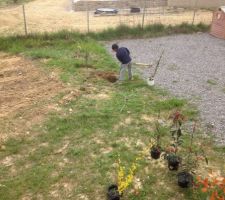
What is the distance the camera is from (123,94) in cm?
921

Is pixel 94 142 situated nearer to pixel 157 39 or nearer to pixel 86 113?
pixel 86 113

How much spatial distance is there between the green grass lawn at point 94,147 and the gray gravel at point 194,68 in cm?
49

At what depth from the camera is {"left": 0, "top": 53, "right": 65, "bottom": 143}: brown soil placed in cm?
770

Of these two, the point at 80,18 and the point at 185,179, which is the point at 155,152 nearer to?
the point at 185,179

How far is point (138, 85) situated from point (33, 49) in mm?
5576

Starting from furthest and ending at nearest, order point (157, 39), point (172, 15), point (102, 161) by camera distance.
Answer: point (172, 15), point (157, 39), point (102, 161)

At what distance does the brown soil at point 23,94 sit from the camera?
770 cm

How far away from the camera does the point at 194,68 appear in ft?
37.5

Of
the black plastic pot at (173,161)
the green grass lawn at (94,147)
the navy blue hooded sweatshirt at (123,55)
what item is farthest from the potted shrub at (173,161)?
the navy blue hooded sweatshirt at (123,55)

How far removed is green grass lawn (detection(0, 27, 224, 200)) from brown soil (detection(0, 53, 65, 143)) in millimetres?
377

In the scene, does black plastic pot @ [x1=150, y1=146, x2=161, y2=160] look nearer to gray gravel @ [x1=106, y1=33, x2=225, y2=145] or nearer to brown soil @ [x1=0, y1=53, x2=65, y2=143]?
gray gravel @ [x1=106, y1=33, x2=225, y2=145]

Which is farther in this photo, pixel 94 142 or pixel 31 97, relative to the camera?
pixel 31 97

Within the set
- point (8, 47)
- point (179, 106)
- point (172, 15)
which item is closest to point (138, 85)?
point (179, 106)

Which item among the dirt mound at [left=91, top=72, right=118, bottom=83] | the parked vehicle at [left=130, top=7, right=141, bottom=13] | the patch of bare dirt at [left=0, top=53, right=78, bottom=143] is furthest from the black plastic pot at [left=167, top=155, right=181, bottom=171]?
the parked vehicle at [left=130, top=7, right=141, bottom=13]
